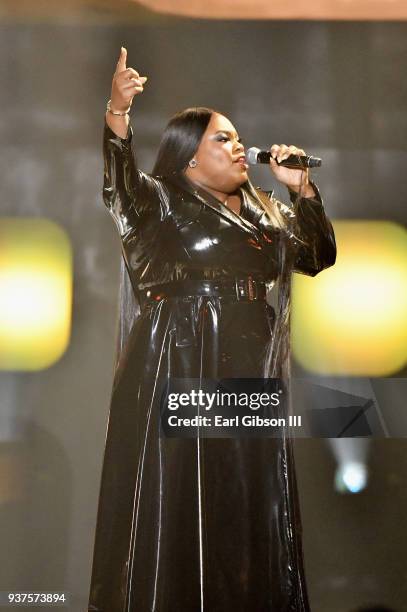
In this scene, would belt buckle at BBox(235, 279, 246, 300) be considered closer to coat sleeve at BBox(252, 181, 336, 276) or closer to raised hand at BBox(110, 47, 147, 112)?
coat sleeve at BBox(252, 181, 336, 276)

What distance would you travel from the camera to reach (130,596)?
2.23 meters

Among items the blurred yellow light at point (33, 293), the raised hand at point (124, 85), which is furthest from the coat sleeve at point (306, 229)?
the blurred yellow light at point (33, 293)

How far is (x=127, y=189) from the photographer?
7.64ft

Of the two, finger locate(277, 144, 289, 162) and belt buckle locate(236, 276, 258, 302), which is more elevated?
finger locate(277, 144, 289, 162)

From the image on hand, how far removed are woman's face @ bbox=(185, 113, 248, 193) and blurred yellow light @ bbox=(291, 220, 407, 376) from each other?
0.32 m

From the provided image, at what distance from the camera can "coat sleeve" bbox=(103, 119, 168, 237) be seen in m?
2.29

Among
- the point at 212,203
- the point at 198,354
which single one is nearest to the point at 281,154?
the point at 212,203

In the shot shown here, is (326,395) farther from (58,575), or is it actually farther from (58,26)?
(58,26)

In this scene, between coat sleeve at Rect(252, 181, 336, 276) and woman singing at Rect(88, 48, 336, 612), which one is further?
coat sleeve at Rect(252, 181, 336, 276)

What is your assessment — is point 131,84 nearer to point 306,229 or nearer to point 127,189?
point 127,189

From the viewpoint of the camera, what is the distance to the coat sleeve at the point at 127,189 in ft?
7.53

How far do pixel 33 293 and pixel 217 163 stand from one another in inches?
24.4

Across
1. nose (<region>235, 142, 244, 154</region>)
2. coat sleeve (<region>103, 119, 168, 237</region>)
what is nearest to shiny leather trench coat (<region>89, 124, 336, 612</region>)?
coat sleeve (<region>103, 119, 168, 237</region>)

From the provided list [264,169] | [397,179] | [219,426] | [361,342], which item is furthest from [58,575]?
[397,179]
